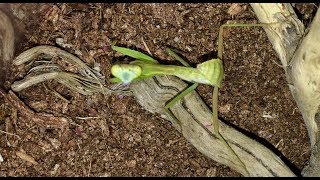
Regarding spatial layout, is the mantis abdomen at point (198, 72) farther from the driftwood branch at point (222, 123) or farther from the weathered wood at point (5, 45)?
the weathered wood at point (5, 45)

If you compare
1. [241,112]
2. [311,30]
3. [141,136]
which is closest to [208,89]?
[241,112]

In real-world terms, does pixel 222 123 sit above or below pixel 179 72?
below

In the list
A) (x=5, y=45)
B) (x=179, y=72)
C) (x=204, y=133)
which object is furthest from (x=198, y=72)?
(x=5, y=45)

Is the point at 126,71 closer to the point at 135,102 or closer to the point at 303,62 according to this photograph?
the point at 135,102

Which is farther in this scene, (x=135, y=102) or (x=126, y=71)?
(x=135, y=102)

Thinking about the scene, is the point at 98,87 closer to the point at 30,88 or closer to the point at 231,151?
the point at 30,88

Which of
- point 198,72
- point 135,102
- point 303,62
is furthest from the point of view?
point 135,102

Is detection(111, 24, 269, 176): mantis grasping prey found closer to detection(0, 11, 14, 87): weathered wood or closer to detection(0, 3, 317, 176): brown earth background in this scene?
detection(0, 3, 317, 176): brown earth background

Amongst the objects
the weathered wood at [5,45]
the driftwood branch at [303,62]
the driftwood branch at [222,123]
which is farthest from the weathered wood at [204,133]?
the weathered wood at [5,45]
